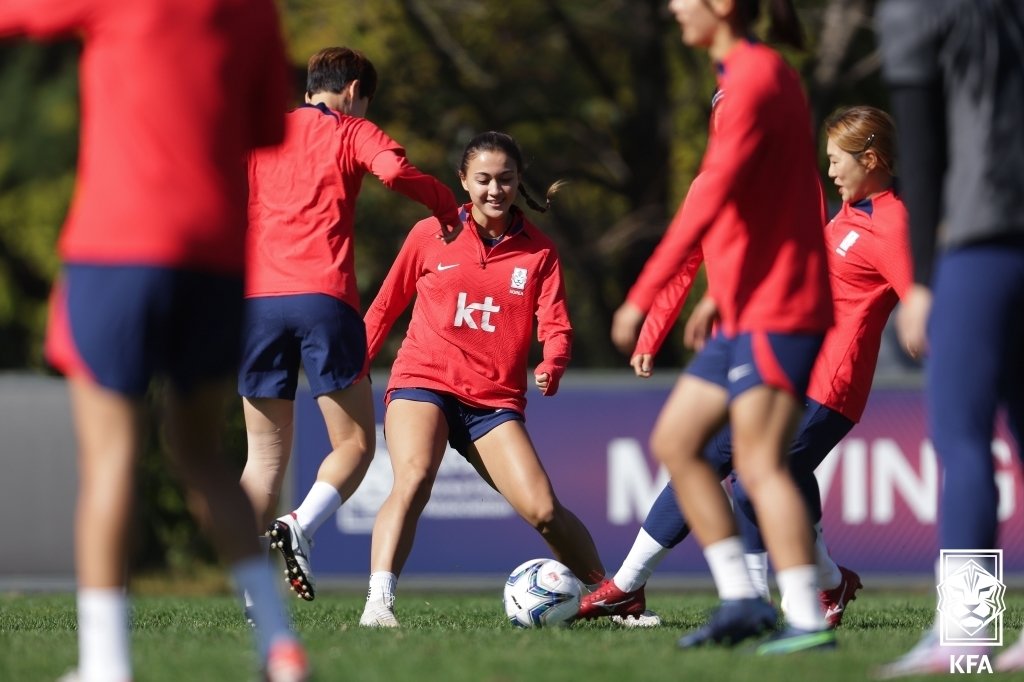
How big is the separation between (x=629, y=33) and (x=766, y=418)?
14.8 m

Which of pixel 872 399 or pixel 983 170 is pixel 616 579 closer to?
pixel 983 170

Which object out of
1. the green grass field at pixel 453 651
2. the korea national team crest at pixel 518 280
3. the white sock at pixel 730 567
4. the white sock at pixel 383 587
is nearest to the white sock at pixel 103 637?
the green grass field at pixel 453 651

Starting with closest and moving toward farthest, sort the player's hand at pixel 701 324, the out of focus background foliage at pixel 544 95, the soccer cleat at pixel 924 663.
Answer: the soccer cleat at pixel 924 663 < the player's hand at pixel 701 324 < the out of focus background foliage at pixel 544 95

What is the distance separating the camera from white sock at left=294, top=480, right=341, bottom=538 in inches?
271

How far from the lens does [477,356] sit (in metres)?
7.29

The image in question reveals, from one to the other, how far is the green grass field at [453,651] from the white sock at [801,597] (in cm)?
10

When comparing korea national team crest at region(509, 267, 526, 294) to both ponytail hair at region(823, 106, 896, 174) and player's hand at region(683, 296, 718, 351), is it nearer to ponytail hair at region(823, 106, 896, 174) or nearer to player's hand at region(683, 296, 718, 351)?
ponytail hair at region(823, 106, 896, 174)

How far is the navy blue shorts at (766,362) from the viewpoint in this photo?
495cm

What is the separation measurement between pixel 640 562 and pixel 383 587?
1.05 metres

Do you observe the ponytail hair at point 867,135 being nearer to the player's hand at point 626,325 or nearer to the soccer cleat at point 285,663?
the player's hand at point 626,325

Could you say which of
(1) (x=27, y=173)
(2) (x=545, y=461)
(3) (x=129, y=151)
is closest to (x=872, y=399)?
(2) (x=545, y=461)

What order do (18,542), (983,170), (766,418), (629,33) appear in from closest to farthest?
(983,170) < (766,418) < (18,542) < (629,33)

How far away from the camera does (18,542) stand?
13797 millimetres

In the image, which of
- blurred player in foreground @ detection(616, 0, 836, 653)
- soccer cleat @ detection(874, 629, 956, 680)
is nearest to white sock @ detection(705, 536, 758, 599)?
blurred player in foreground @ detection(616, 0, 836, 653)
